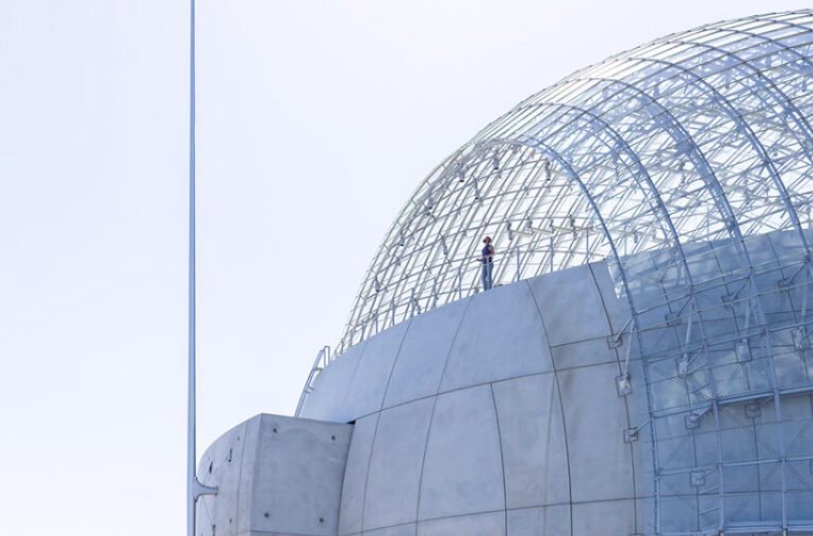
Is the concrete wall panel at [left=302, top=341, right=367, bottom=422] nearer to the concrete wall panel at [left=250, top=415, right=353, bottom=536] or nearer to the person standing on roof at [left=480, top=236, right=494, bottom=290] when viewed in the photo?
the concrete wall panel at [left=250, top=415, right=353, bottom=536]

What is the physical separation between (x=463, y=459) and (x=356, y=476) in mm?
4345

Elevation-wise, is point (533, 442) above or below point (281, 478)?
above

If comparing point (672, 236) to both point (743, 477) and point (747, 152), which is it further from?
point (743, 477)

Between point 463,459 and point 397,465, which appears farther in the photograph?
point 397,465

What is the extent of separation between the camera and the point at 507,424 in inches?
1204

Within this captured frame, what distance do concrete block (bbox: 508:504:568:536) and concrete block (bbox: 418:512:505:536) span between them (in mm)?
330

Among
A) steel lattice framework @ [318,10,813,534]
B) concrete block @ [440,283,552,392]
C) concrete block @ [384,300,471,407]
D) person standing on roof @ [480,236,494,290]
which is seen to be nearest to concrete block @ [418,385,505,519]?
concrete block @ [440,283,552,392]

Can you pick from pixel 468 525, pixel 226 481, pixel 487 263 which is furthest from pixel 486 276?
pixel 226 481

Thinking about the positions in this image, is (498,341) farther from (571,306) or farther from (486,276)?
(486,276)

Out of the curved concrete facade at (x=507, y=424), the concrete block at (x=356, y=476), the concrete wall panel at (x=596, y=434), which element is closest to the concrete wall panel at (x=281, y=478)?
the concrete block at (x=356, y=476)

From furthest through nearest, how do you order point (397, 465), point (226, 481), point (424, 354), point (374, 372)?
point (374, 372)
point (226, 481)
point (424, 354)
point (397, 465)

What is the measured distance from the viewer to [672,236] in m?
29.3

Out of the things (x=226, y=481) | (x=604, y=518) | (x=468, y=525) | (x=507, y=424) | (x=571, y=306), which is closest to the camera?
(x=604, y=518)

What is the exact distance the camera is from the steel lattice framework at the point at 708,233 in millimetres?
26391
